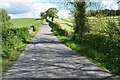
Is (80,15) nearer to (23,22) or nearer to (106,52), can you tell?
(106,52)

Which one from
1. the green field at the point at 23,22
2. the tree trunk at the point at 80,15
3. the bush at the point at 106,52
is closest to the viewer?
the bush at the point at 106,52

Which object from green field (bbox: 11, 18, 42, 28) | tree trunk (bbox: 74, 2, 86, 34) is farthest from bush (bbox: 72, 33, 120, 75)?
green field (bbox: 11, 18, 42, 28)

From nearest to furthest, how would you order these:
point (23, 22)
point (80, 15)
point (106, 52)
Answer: point (106, 52) → point (80, 15) → point (23, 22)

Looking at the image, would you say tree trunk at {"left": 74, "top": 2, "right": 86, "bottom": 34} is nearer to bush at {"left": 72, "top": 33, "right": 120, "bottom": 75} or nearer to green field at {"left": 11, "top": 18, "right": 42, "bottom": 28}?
bush at {"left": 72, "top": 33, "right": 120, "bottom": 75}

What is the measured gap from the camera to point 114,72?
6.20 m

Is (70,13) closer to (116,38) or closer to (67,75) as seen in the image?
(116,38)

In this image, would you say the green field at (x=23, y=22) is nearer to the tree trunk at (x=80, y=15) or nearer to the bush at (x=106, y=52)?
the tree trunk at (x=80, y=15)

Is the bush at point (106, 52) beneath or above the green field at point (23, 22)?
beneath

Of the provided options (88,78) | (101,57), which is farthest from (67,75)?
(101,57)

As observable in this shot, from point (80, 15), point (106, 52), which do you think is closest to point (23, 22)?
point (80, 15)

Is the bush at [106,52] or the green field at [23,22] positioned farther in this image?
the green field at [23,22]

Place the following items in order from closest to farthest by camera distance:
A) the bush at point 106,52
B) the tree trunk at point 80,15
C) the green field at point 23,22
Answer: the bush at point 106,52
the tree trunk at point 80,15
the green field at point 23,22

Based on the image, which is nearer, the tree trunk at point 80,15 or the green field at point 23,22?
the tree trunk at point 80,15

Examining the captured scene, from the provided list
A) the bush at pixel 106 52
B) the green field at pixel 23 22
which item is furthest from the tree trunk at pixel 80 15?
the green field at pixel 23 22
